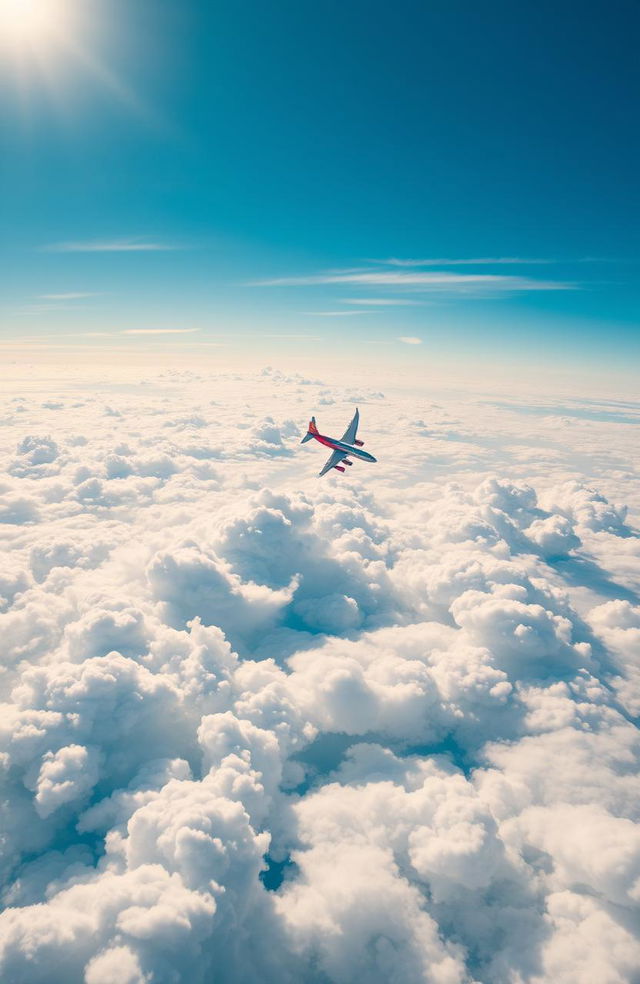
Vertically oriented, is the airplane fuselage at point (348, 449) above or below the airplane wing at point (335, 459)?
above

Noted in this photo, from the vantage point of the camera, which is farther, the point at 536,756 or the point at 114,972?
the point at 536,756

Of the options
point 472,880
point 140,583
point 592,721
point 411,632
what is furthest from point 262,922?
point 140,583

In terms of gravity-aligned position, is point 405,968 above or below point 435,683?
below

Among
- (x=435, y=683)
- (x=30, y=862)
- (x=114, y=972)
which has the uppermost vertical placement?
(x=114, y=972)

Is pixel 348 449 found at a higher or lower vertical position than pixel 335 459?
higher

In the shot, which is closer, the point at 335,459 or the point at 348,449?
the point at 335,459

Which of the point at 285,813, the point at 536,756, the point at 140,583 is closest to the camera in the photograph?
the point at 285,813

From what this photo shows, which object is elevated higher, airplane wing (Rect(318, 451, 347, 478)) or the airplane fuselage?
the airplane fuselage

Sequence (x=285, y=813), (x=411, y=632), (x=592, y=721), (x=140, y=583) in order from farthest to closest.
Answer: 1. (x=140, y=583)
2. (x=411, y=632)
3. (x=592, y=721)
4. (x=285, y=813)

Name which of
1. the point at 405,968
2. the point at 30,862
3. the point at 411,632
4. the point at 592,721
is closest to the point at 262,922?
the point at 405,968

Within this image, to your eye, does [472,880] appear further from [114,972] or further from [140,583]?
[140,583]
